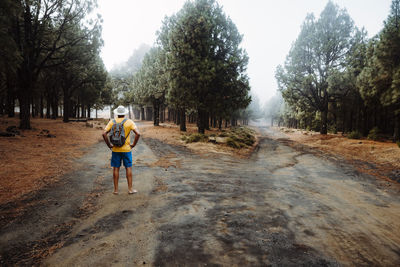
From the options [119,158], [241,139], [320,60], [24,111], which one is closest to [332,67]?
[320,60]

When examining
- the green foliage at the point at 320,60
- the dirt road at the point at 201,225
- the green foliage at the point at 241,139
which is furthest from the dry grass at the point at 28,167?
the green foliage at the point at 320,60

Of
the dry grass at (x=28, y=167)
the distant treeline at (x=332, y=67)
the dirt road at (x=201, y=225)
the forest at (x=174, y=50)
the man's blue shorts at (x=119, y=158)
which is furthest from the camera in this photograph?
the distant treeline at (x=332, y=67)

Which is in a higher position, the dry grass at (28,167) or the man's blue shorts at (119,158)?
the man's blue shorts at (119,158)

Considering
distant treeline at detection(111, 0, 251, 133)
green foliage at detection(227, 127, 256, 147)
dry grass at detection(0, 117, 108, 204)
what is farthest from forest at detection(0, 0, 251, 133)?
dry grass at detection(0, 117, 108, 204)

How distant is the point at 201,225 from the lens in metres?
3.50

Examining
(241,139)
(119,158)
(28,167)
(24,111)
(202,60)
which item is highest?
(202,60)

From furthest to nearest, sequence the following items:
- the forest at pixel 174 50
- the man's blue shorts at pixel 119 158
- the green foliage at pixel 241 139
→ the green foliage at pixel 241 139 → the forest at pixel 174 50 → the man's blue shorts at pixel 119 158

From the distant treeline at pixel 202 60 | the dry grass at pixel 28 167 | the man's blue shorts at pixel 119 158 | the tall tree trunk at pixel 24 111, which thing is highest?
the distant treeline at pixel 202 60

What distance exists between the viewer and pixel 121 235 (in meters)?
3.23

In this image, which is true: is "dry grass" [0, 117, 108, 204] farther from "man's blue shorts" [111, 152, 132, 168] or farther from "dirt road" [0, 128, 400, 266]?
"man's blue shorts" [111, 152, 132, 168]

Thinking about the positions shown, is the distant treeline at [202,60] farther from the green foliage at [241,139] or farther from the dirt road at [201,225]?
the dirt road at [201,225]

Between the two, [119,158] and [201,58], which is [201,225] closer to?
[119,158]

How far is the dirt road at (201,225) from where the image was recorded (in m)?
2.72

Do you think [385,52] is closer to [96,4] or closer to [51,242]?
[96,4]
